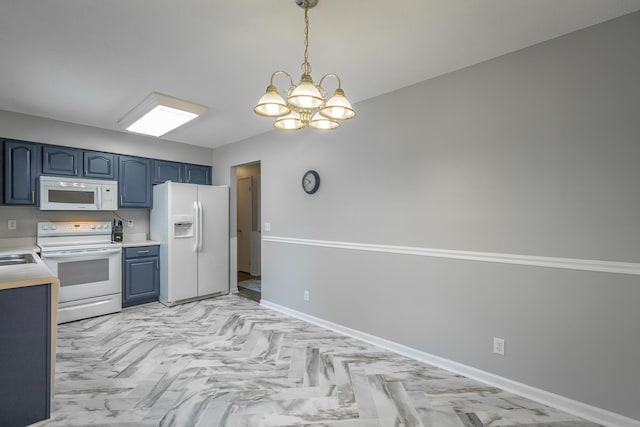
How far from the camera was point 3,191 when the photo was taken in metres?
3.42

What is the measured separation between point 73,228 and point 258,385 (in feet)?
11.3

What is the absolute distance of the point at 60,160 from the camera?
3.79 meters

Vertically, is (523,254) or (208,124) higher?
(208,124)

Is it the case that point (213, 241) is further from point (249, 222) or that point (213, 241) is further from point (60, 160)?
point (60, 160)

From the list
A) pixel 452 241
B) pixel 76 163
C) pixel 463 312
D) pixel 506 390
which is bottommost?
pixel 506 390

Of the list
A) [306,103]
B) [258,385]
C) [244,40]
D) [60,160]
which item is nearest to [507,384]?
[258,385]

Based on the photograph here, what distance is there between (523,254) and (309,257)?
2199mm

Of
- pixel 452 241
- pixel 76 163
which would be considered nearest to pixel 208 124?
pixel 76 163

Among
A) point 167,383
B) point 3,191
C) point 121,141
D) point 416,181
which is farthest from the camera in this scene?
point 121,141

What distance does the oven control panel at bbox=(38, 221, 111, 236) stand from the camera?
150 inches

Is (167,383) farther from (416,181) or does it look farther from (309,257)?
(416,181)

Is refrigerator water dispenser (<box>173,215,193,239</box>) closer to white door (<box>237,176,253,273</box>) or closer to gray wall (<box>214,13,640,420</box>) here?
white door (<box>237,176,253,273</box>)

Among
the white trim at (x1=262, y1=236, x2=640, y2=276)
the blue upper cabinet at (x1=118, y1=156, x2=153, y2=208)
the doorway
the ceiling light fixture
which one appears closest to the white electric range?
the blue upper cabinet at (x1=118, y1=156, x2=153, y2=208)

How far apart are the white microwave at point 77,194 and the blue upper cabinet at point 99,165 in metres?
0.10
